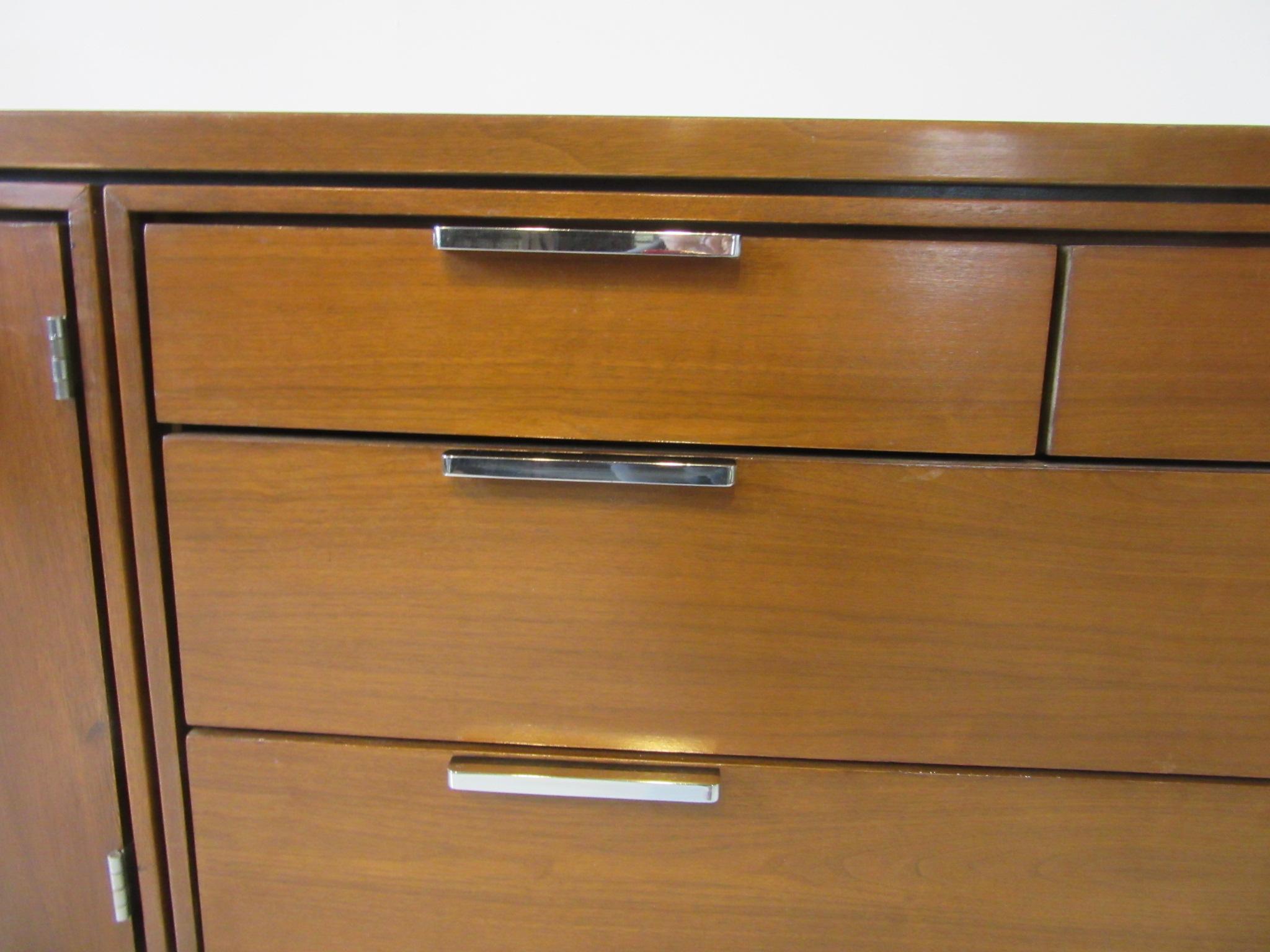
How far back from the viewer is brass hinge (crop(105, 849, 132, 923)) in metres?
0.47

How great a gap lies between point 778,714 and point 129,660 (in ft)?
1.50

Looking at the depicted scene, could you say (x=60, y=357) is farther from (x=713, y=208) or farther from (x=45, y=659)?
(x=713, y=208)

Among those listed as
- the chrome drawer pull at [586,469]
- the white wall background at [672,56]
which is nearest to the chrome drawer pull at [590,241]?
the chrome drawer pull at [586,469]

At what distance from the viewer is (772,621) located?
418mm

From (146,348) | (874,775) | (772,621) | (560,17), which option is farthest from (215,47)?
(874,775)

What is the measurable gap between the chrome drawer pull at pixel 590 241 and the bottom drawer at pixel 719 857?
1.12 ft

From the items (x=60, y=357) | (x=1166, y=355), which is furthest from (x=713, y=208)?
(x=60, y=357)

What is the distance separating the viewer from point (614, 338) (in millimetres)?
389

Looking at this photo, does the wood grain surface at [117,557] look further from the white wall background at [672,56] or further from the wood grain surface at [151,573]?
the white wall background at [672,56]

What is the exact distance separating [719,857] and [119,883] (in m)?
0.45

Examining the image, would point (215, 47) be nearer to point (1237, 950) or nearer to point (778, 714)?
point (778, 714)

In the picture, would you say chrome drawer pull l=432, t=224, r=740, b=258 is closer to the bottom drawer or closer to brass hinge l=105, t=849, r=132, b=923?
the bottom drawer

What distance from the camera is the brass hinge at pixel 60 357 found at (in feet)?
1.30

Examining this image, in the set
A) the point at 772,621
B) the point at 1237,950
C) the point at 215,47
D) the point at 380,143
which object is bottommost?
the point at 1237,950
